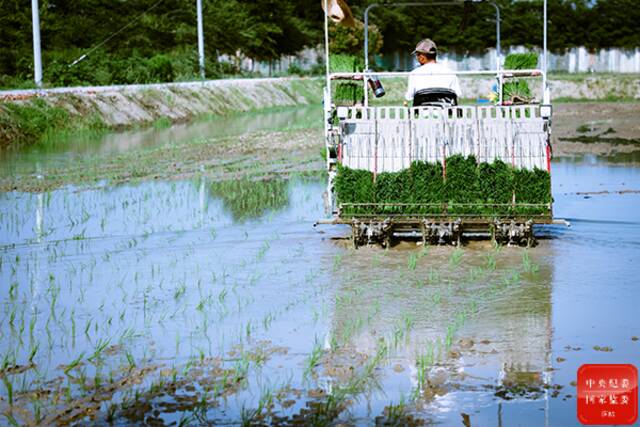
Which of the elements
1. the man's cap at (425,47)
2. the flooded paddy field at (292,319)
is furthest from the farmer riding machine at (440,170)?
the man's cap at (425,47)

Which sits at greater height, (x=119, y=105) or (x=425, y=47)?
(x=119, y=105)

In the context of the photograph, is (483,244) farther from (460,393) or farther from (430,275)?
(460,393)

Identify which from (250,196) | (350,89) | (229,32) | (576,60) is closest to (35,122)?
(250,196)

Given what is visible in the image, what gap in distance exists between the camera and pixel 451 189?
12.7 m

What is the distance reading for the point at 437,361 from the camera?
7.71 metres

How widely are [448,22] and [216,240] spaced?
81.1 meters

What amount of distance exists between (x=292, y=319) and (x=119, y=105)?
29.9 metres

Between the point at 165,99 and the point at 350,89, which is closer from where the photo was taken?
the point at 350,89

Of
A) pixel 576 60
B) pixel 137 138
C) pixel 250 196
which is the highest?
pixel 576 60

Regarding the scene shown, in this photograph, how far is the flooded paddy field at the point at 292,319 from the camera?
688 cm

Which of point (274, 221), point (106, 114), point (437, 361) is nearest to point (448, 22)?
point (106, 114)

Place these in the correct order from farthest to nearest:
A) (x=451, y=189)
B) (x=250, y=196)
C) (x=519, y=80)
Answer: (x=250, y=196), (x=519, y=80), (x=451, y=189)

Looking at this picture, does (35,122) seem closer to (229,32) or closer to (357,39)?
(229,32)

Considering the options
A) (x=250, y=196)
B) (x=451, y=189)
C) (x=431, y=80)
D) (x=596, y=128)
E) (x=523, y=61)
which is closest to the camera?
(x=451, y=189)
